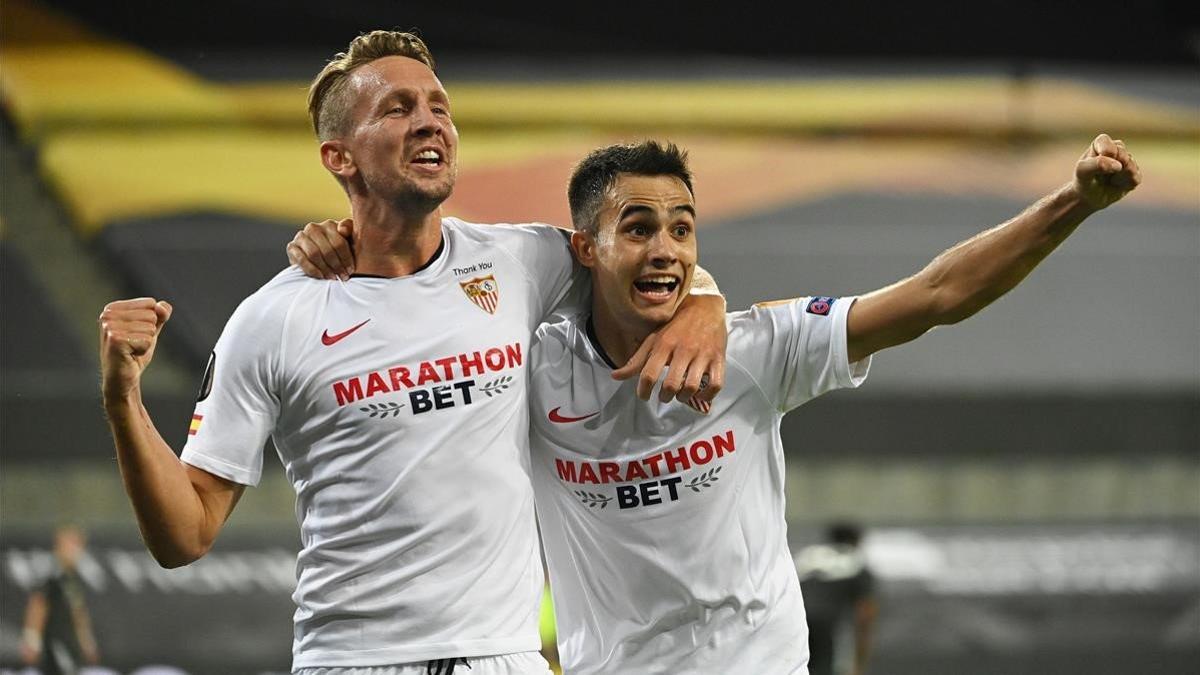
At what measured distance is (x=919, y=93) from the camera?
12820mm

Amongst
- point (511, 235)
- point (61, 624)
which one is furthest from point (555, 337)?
point (61, 624)

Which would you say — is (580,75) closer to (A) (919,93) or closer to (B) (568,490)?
(A) (919,93)

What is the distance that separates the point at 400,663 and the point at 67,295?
29.6 ft

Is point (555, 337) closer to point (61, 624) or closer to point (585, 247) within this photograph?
point (585, 247)

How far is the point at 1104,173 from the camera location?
3.11 metres

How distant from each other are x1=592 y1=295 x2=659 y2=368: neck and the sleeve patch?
0.42 meters

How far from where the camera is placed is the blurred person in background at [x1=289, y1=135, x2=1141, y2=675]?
3.52 m

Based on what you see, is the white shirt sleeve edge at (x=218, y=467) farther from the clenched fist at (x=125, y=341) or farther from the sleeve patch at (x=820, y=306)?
the sleeve patch at (x=820, y=306)

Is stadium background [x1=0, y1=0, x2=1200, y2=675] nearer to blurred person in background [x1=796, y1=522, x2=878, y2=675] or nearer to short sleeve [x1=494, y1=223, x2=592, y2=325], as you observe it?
blurred person in background [x1=796, y1=522, x2=878, y2=675]

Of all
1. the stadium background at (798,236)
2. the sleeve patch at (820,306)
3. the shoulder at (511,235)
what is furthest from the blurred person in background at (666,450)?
the stadium background at (798,236)

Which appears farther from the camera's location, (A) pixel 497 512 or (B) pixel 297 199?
(B) pixel 297 199

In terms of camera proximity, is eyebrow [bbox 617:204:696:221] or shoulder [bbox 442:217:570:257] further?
shoulder [bbox 442:217:570:257]

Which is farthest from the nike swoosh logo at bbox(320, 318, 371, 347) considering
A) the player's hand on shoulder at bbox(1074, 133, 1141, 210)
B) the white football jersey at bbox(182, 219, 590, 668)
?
the player's hand on shoulder at bbox(1074, 133, 1141, 210)

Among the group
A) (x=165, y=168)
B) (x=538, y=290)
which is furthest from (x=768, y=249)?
(x=538, y=290)
